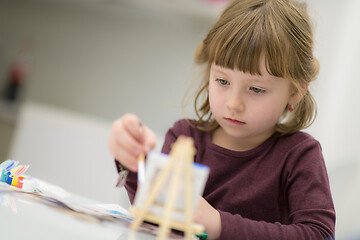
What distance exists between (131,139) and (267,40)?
0.33 m

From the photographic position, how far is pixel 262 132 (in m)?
1.04

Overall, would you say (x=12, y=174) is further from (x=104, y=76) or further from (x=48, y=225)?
(x=104, y=76)

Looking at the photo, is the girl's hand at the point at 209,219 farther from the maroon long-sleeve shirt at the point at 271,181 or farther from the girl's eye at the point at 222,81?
the girl's eye at the point at 222,81

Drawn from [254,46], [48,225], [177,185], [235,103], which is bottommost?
[48,225]

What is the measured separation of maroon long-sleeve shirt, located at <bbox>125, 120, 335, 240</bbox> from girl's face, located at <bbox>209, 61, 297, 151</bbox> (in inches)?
3.0

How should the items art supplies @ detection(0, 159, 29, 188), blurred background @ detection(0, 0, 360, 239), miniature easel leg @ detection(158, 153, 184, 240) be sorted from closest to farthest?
1. miniature easel leg @ detection(158, 153, 184, 240)
2. art supplies @ detection(0, 159, 29, 188)
3. blurred background @ detection(0, 0, 360, 239)

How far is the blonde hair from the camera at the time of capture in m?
0.86

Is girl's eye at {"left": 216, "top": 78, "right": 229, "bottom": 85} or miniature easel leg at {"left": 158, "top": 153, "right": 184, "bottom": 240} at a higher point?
girl's eye at {"left": 216, "top": 78, "right": 229, "bottom": 85}

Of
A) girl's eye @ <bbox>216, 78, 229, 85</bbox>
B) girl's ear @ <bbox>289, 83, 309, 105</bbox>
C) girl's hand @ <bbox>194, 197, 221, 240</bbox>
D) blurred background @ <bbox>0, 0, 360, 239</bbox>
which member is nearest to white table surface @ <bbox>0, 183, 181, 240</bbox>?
girl's hand @ <bbox>194, 197, 221, 240</bbox>

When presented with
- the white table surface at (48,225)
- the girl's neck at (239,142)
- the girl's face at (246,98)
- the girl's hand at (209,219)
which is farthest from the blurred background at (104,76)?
the white table surface at (48,225)

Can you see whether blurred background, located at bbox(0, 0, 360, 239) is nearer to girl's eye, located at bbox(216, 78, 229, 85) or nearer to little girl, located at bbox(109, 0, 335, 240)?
little girl, located at bbox(109, 0, 335, 240)

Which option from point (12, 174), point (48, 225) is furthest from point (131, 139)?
point (12, 174)

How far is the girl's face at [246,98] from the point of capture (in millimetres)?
869

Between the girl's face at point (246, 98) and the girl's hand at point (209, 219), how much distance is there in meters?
0.23
